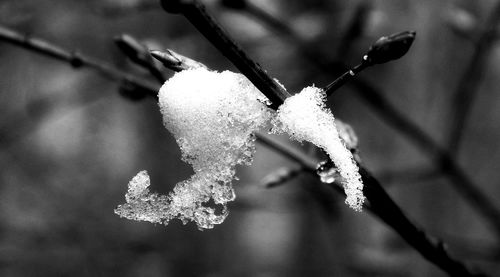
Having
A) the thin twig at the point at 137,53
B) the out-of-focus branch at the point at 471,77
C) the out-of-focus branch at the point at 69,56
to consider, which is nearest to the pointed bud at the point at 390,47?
the thin twig at the point at 137,53

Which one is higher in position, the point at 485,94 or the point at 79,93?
the point at 485,94

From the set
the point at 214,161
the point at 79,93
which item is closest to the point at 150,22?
the point at 79,93

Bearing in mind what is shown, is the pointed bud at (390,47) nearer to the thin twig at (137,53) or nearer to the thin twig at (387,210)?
the thin twig at (387,210)

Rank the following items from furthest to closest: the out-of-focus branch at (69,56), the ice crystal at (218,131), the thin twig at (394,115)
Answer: the thin twig at (394,115) < the out-of-focus branch at (69,56) < the ice crystal at (218,131)

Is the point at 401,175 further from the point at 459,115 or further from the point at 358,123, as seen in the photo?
the point at 358,123

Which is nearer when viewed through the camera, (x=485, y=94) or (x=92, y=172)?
(x=485, y=94)
